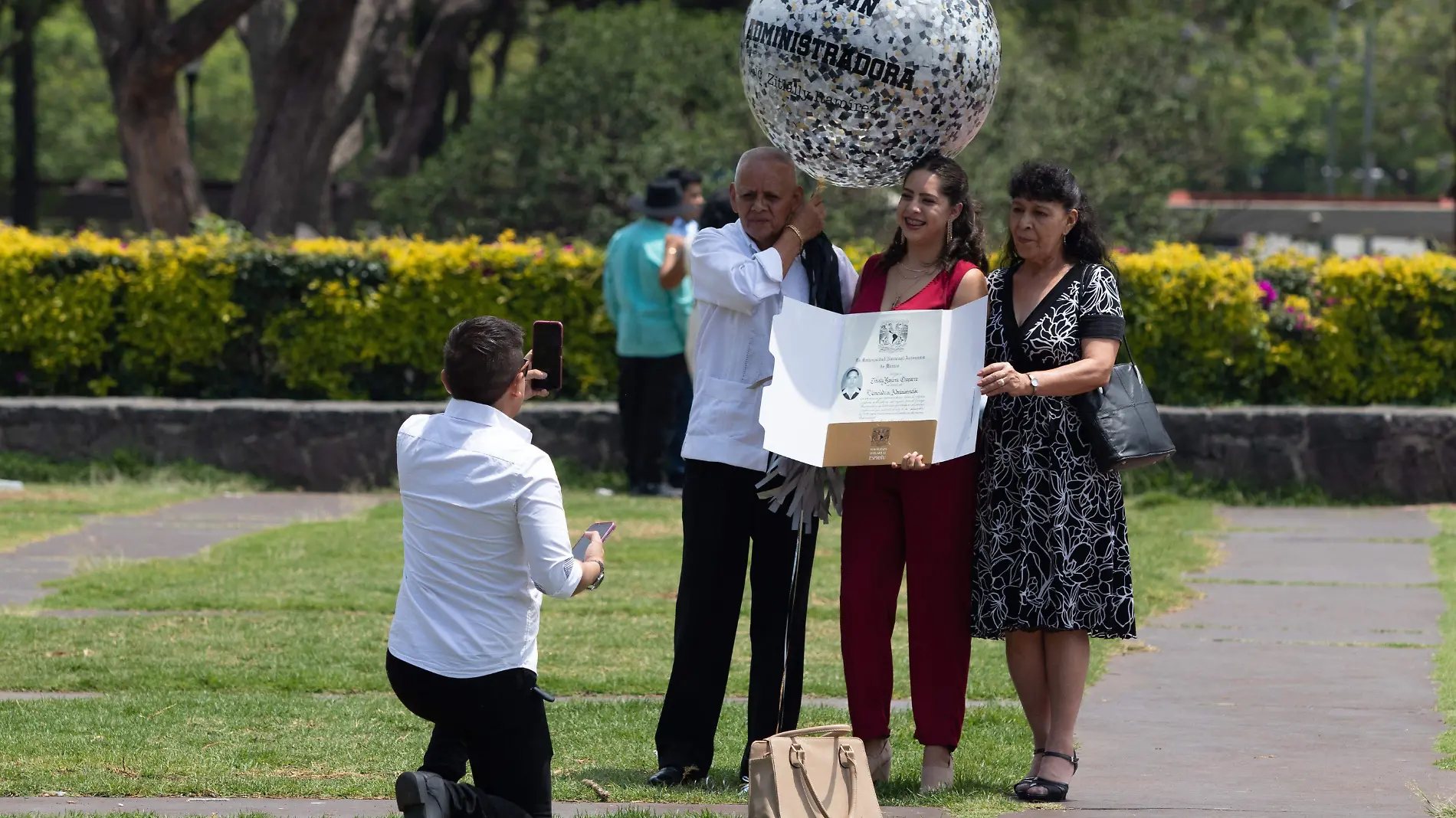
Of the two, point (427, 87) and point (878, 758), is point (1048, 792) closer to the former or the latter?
point (878, 758)

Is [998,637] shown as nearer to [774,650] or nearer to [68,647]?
[774,650]

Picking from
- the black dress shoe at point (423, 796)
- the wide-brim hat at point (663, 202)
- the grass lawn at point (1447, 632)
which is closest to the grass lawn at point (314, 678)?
the black dress shoe at point (423, 796)

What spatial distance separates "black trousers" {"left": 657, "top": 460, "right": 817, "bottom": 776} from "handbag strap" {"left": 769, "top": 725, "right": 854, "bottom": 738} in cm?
51

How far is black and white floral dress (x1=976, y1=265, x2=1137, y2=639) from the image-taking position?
16.6ft

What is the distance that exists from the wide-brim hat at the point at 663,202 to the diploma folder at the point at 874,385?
20.5 feet

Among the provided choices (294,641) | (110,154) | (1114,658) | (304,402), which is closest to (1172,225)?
(304,402)

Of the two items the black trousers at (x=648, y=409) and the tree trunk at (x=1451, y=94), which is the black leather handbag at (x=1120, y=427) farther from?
the tree trunk at (x=1451, y=94)

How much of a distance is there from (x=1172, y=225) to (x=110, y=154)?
39.1 metres

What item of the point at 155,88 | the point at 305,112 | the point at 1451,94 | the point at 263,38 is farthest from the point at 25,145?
the point at 1451,94

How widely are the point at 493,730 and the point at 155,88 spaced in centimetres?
1414

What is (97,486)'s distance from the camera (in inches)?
462

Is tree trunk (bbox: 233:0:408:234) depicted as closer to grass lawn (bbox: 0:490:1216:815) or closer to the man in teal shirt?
the man in teal shirt

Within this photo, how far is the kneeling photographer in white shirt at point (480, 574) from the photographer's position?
411 centimetres

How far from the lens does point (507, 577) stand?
4176 mm
